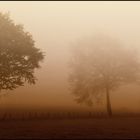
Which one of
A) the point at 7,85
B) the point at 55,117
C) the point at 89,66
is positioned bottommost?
the point at 55,117

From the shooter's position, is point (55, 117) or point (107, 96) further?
point (107, 96)

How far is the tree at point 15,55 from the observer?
54.0 meters

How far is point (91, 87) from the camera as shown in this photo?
72.9m

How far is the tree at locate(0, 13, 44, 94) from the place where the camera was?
54.0 m

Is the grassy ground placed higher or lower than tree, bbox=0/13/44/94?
lower

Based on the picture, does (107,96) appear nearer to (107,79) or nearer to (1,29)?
(107,79)

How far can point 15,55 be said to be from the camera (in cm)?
5441

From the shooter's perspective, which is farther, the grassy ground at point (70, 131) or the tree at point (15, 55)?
the tree at point (15, 55)

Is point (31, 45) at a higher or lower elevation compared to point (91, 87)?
higher

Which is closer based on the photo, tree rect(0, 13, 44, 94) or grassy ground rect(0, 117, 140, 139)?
grassy ground rect(0, 117, 140, 139)

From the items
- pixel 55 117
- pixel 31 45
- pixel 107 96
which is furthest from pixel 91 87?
pixel 31 45

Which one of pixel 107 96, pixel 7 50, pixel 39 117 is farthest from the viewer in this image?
pixel 107 96

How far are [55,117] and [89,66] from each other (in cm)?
1428

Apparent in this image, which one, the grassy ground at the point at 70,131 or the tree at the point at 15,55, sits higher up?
the tree at the point at 15,55
